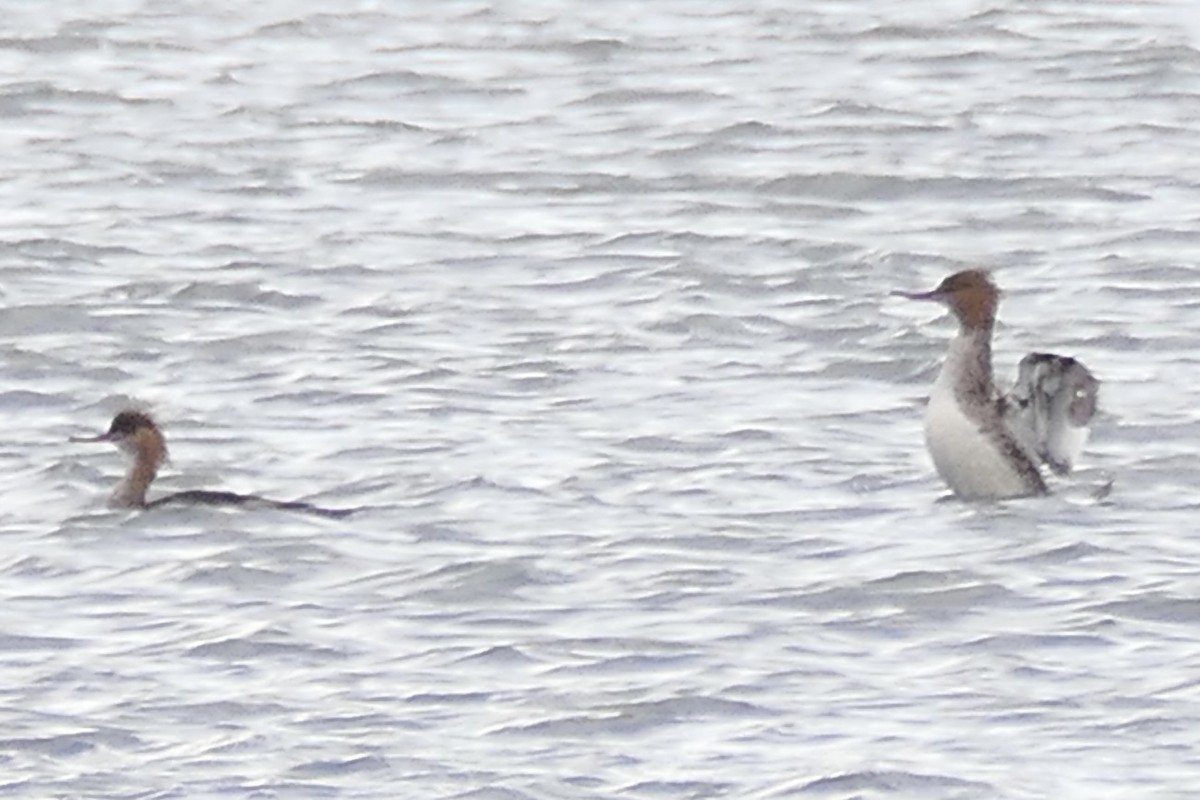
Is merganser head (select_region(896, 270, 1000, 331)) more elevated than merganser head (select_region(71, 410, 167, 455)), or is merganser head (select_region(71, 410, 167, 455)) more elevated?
merganser head (select_region(896, 270, 1000, 331))

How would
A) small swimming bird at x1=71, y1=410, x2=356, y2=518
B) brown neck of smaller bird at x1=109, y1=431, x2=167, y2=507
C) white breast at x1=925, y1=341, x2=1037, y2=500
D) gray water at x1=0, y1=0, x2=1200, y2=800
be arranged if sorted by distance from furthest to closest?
1. brown neck of smaller bird at x1=109, y1=431, x2=167, y2=507
2. small swimming bird at x1=71, y1=410, x2=356, y2=518
3. white breast at x1=925, y1=341, x2=1037, y2=500
4. gray water at x1=0, y1=0, x2=1200, y2=800

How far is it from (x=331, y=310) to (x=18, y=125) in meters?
4.85

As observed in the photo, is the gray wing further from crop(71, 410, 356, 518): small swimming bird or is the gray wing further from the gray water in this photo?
crop(71, 410, 356, 518): small swimming bird

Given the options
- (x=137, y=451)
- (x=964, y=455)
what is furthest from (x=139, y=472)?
(x=964, y=455)

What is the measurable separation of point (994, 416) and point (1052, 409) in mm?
250

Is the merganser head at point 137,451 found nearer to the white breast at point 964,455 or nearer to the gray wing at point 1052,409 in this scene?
the white breast at point 964,455

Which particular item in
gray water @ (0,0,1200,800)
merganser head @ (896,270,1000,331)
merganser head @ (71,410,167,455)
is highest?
merganser head @ (896,270,1000,331)

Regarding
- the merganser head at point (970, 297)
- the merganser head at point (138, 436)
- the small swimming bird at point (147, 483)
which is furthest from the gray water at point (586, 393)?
the merganser head at point (970, 297)

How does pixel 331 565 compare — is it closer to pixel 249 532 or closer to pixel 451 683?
pixel 249 532

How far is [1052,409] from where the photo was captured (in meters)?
10.9

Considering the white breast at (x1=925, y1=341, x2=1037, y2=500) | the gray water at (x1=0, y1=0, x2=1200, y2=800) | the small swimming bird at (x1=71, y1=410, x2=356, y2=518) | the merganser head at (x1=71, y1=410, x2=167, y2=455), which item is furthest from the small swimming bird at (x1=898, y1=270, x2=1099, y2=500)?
the merganser head at (x1=71, y1=410, x2=167, y2=455)

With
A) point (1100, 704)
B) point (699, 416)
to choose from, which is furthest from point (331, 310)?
point (1100, 704)

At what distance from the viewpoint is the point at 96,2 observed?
71.8 feet

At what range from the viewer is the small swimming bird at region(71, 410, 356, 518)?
10.8m
